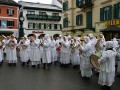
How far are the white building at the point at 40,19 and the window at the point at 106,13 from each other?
96.5 ft

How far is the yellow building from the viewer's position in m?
25.8

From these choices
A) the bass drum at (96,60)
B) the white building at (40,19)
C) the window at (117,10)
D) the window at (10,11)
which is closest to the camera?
the bass drum at (96,60)

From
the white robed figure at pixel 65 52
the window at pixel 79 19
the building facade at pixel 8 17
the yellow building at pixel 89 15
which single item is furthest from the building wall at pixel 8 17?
the white robed figure at pixel 65 52

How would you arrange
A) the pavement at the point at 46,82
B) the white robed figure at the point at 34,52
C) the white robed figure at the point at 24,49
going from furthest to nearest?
the white robed figure at the point at 24,49 → the white robed figure at the point at 34,52 → the pavement at the point at 46,82

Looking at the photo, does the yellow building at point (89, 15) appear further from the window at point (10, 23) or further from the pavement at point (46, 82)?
the pavement at point (46, 82)

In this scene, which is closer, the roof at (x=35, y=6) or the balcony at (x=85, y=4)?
the balcony at (x=85, y=4)

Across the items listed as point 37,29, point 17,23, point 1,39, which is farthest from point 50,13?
point 1,39

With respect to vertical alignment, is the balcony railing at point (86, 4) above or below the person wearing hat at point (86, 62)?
above

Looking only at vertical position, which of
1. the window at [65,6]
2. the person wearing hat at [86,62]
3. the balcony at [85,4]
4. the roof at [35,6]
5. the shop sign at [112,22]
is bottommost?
the person wearing hat at [86,62]

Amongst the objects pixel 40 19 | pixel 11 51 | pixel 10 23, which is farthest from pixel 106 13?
pixel 40 19

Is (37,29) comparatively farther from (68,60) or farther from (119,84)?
(119,84)

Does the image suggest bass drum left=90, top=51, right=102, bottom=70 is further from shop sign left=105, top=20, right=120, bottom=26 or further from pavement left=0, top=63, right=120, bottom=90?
shop sign left=105, top=20, right=120, bottom=26

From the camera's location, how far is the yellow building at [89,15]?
25.8 m

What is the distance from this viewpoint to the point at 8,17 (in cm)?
4862
